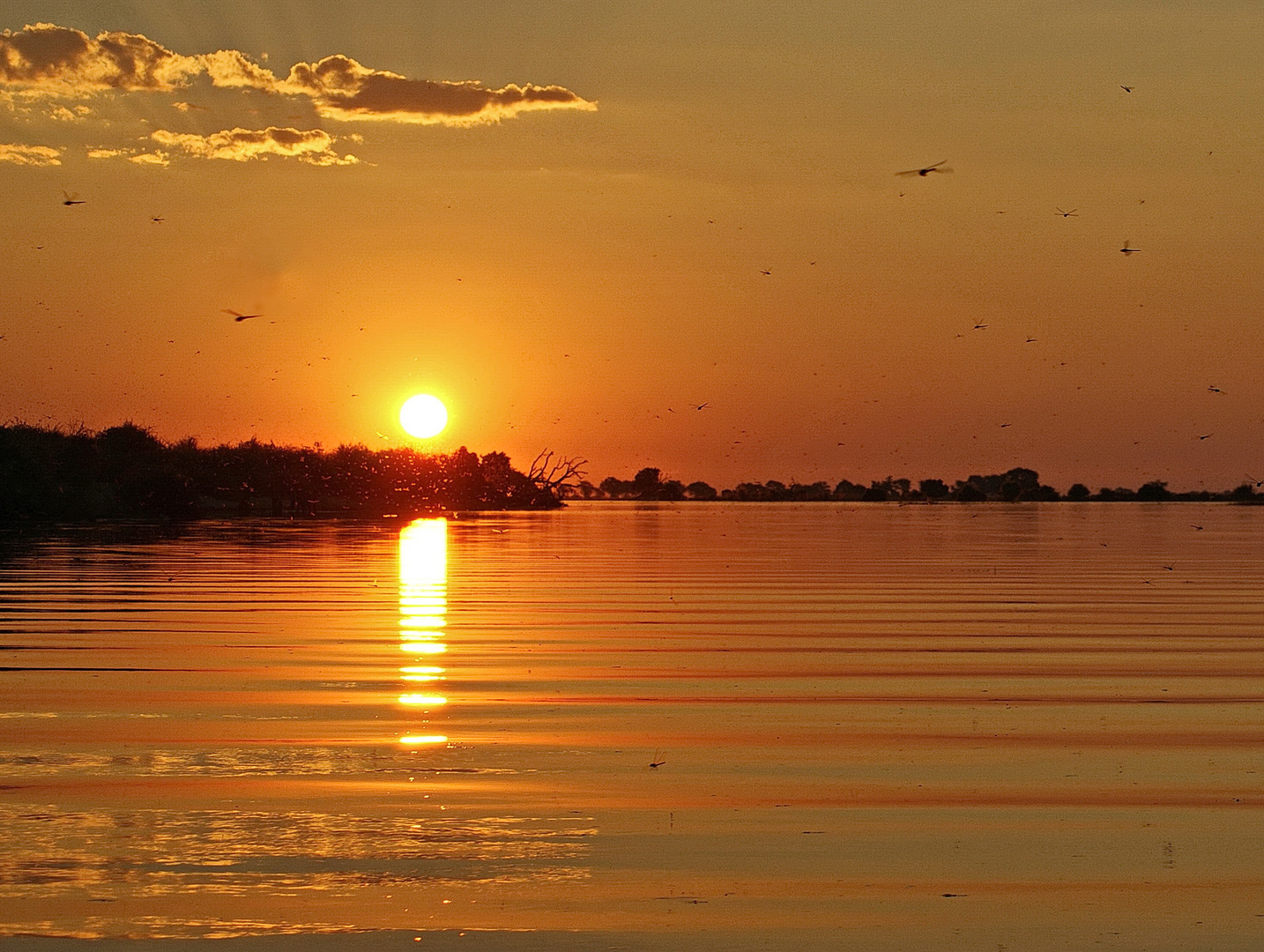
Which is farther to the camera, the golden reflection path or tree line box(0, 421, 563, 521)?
tree line box(0, 421, 563, 521)

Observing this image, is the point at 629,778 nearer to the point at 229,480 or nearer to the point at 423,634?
the point at 423,634

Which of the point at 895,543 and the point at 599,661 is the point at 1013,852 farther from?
the point at 895,543

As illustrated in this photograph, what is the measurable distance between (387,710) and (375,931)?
6993 mm

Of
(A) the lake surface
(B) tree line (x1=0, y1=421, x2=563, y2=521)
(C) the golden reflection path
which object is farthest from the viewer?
(B) tree line (x1=0, y1=421, x2=563, y2=521)

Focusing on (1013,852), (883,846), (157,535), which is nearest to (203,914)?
(883,846)

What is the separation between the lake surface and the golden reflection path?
0.12 metres

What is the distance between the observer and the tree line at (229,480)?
273ft

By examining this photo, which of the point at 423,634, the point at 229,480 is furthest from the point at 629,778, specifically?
the point at 229,480

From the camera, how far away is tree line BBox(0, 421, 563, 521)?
83188mm

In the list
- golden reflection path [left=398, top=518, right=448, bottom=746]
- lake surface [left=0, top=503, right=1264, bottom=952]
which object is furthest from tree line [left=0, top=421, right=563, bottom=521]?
lake surface [left=0, top=503, right=1264, bottom=952]

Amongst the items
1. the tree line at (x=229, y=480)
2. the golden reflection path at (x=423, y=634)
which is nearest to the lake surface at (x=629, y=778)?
the golden reflection path at (x=423, y=634)

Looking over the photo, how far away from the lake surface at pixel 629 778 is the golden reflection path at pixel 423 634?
0.12 metres

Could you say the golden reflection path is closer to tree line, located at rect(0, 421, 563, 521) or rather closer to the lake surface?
the lake surface

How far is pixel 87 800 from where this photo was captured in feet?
34.4
